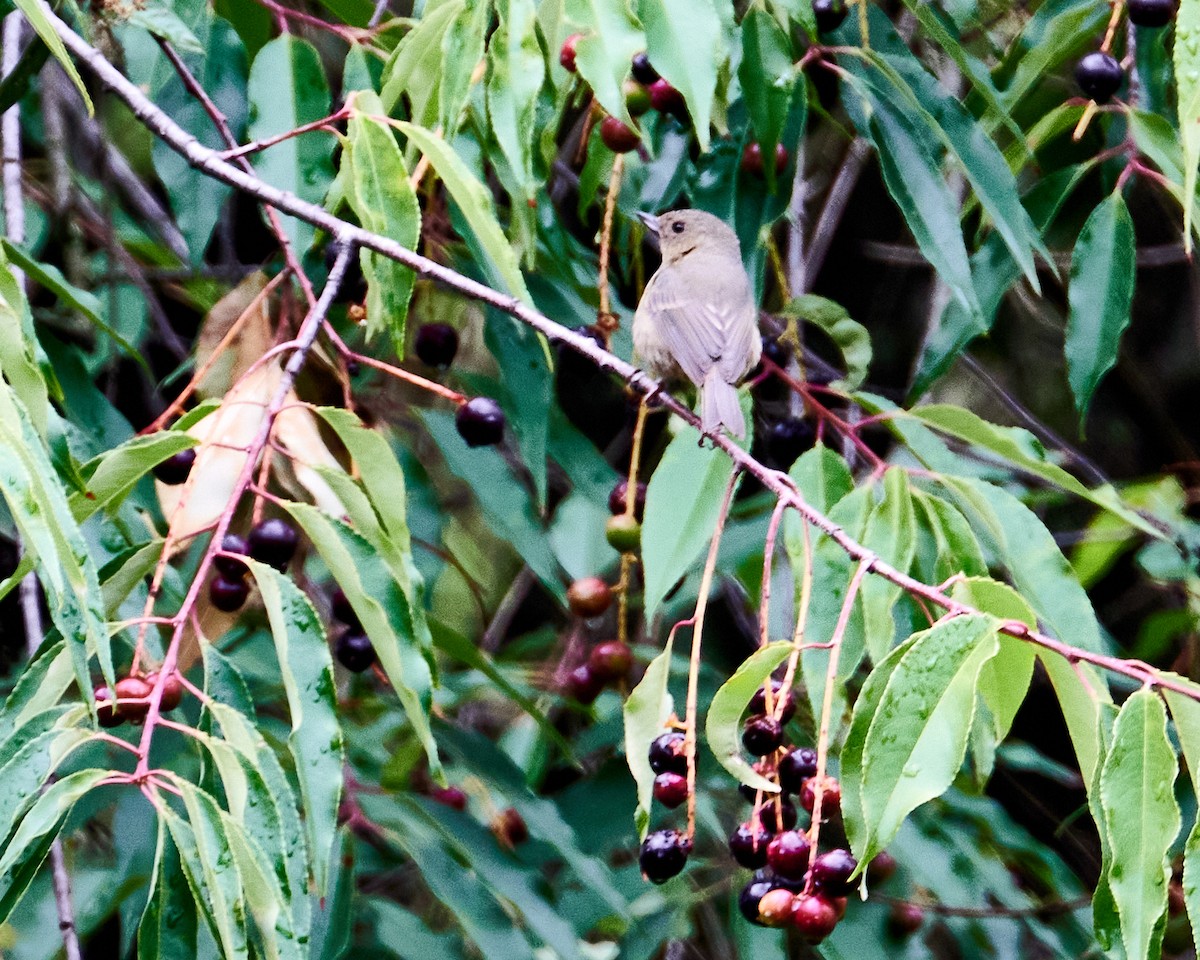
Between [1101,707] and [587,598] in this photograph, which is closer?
[1101,707]

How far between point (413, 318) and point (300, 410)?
35.6 inches

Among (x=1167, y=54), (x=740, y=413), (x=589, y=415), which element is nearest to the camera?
(x=740, y=413)

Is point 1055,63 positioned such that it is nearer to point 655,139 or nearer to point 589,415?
point 655,139

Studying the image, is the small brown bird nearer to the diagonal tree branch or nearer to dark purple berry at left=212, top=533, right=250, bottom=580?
the diagonal tree branch

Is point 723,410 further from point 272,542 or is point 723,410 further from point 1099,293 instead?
point 272,542

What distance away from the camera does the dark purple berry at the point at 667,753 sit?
2035 millimetres

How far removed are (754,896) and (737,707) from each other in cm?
28

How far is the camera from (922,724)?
167cm

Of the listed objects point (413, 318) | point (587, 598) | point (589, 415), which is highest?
point (413, 318)

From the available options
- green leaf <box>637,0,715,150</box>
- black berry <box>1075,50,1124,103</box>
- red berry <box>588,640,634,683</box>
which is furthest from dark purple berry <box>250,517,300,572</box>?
black berry <box>1075,50,1124,103</box>

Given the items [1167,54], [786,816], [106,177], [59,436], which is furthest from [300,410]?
[1167,54]

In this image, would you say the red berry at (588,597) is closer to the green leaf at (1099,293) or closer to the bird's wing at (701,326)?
the bird's wing at (701,326)

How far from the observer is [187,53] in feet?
10.6

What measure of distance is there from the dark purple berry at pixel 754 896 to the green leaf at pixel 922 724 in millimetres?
327
